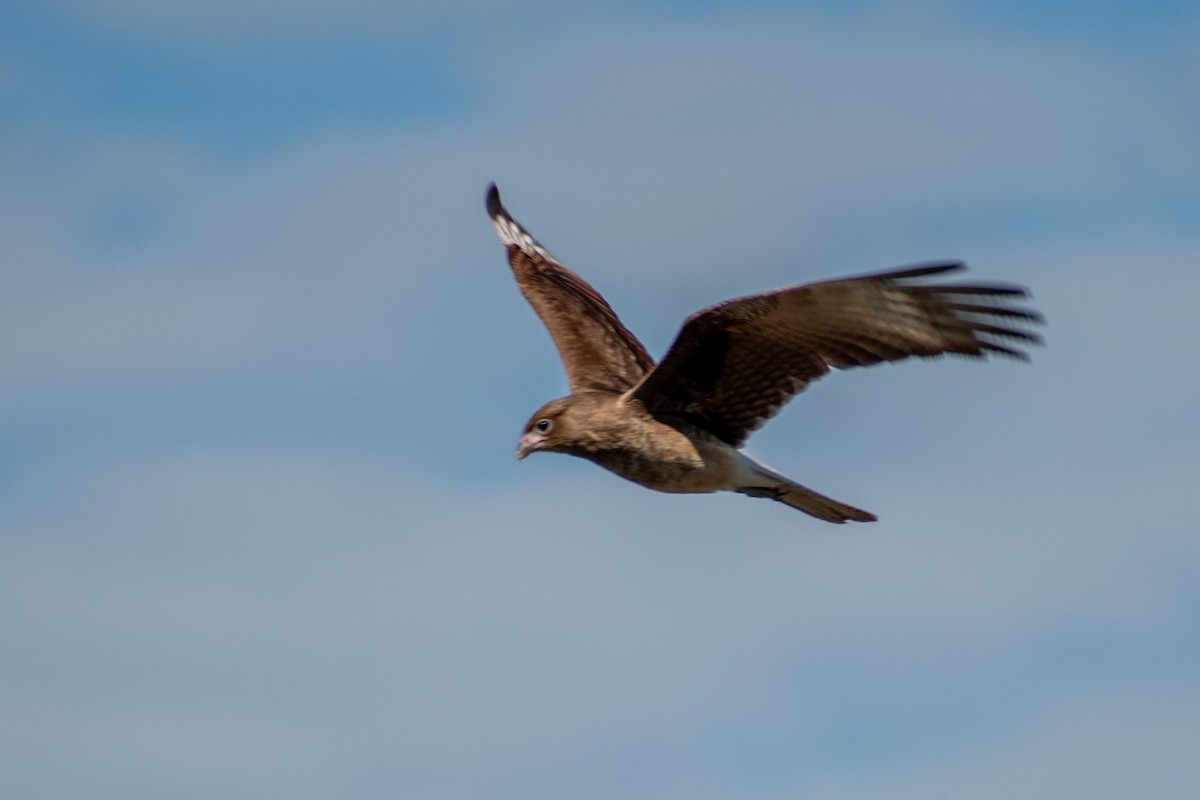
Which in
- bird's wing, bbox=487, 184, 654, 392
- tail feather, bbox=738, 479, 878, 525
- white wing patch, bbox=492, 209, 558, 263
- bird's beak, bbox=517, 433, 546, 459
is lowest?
tail feather, bbox=738, 479, 878, 525

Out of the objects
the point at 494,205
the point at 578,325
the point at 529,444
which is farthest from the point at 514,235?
the point at 529,444

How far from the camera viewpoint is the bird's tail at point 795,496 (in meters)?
11.5

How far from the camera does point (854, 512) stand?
1159 cm

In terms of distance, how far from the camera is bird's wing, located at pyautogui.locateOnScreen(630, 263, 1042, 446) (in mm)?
9867

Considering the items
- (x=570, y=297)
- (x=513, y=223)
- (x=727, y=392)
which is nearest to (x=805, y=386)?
(x=727, y=392)

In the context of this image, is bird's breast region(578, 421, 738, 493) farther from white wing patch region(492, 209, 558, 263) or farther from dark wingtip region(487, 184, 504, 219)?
dark wingtip region(487, 184, 504, 219)

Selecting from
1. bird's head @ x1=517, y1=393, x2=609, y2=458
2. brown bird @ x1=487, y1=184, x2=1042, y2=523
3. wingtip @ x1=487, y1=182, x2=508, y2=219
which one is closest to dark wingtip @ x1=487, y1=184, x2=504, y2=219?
wingtip @ x1=487, y1=182, x2=508, y2=219

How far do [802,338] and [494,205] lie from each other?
216 inches

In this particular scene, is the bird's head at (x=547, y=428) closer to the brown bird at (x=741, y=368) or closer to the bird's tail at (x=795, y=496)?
the brown bird at (x=741, y=368)

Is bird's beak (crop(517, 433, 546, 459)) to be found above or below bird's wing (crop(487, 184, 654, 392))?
below

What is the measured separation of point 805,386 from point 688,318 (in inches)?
38.1

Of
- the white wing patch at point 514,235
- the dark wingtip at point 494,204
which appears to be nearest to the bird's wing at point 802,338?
the white wing patch at point 514,235

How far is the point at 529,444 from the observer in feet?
38.0

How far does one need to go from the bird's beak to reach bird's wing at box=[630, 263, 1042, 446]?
24.2 inches
